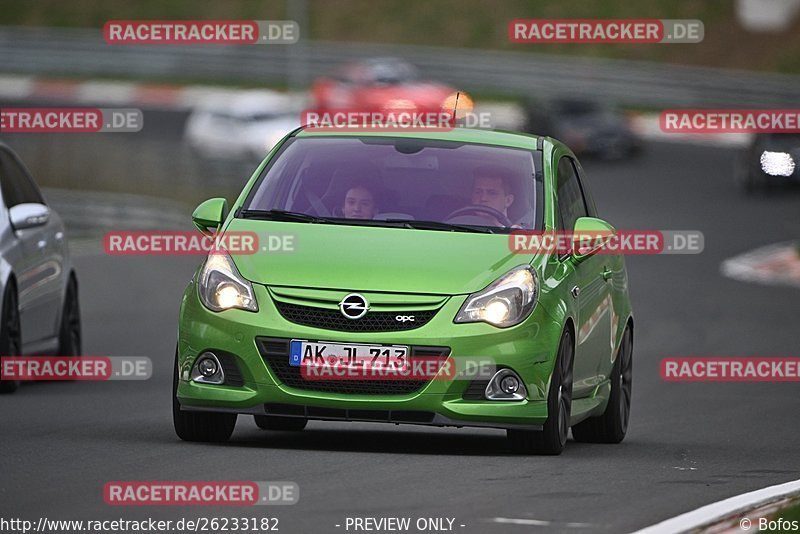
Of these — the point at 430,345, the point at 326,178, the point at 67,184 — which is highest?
the point at 67,184

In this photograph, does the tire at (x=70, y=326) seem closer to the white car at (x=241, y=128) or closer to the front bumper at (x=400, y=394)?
the front bumper at (x=400, y=394)

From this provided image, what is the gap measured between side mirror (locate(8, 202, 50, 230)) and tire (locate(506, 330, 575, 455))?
4.98 metres

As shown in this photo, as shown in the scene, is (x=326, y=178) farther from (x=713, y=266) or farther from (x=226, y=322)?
(x=713, y=266)

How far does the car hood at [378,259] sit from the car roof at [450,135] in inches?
35.9

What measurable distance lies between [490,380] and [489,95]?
4310cm

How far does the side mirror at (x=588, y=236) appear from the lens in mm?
10516

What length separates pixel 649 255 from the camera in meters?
31.0

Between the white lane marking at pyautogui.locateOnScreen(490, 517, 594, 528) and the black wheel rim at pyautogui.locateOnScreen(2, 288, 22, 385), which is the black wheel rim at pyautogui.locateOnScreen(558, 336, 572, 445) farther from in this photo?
the black wheel rim at pyautogui.locateOnScreen(2, 288, 22, 385)

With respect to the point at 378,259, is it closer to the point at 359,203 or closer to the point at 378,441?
the point at 359,203

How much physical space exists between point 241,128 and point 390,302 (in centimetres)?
3236

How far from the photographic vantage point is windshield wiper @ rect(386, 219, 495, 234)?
10.2 metres

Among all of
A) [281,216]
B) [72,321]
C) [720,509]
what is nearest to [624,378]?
[281,216]

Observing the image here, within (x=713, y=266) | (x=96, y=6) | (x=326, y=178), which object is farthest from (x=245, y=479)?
(x=96, y=6)

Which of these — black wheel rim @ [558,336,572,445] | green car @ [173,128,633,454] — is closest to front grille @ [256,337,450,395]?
green car @ [173,128,633,454]
